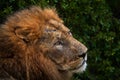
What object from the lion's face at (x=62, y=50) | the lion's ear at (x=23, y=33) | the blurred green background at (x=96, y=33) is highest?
the lion's ear at (x=23, y=33)

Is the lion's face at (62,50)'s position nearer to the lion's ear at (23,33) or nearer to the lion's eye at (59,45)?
the lion's eye at (59,45)

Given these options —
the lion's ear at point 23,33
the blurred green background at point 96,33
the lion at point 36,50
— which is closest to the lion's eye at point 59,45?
the lion at point 36,50

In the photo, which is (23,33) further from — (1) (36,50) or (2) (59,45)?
(2) (59,45)

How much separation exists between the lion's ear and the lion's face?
0.35 ft

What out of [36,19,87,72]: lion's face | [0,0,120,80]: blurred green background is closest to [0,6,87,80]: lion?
[36,19,87,72]: lion's face

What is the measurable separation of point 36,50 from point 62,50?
0.68ft

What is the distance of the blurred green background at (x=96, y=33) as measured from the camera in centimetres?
555

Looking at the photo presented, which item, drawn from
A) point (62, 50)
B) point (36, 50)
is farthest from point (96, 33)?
point (36, 50)

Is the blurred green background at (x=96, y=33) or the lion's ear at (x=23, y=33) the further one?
the blurred green background at (x=96, y=33)

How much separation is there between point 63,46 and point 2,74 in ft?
1.68

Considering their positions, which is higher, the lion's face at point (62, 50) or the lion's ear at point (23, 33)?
the lion's ear at point (23, 33)

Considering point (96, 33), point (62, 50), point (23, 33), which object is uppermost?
point (23, 33)

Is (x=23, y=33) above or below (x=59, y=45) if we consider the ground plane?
above

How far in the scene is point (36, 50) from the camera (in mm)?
3594
